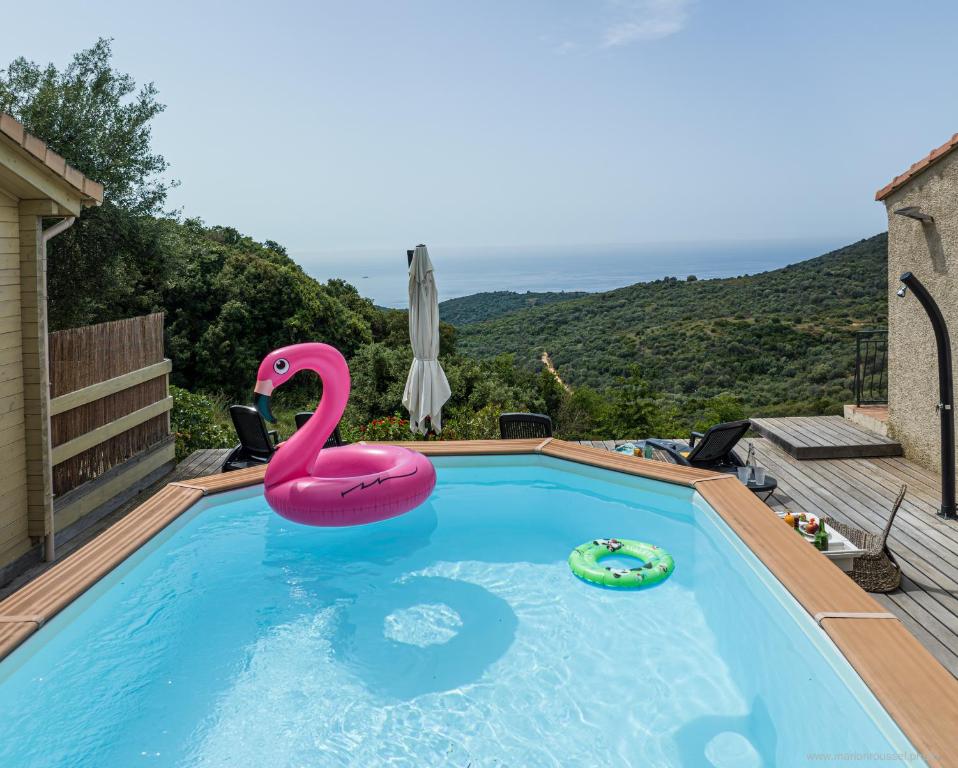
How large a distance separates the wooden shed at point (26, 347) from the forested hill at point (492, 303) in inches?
1253

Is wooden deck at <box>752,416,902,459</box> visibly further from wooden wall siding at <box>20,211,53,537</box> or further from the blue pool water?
wooden wall siding at <box>20,211,53,537</box>

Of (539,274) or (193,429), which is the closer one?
(193,429)

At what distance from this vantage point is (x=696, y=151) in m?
23.6

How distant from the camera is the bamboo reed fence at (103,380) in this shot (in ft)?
19.9

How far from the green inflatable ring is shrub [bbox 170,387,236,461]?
578 centimetres

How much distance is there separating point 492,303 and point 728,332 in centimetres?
1798

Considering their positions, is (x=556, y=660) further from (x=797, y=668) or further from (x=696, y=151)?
(x=696, y=151)

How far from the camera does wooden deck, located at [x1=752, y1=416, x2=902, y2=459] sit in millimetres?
8586

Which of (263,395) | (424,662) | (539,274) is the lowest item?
(424,662)

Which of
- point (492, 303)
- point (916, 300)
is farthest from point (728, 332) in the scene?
point (492, 303)

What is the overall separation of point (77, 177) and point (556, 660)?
198 inches

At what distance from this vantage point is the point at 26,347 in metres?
5.41

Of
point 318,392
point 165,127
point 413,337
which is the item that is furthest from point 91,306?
point 318,392

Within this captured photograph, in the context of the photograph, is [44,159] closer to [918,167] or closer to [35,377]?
[35,377]
